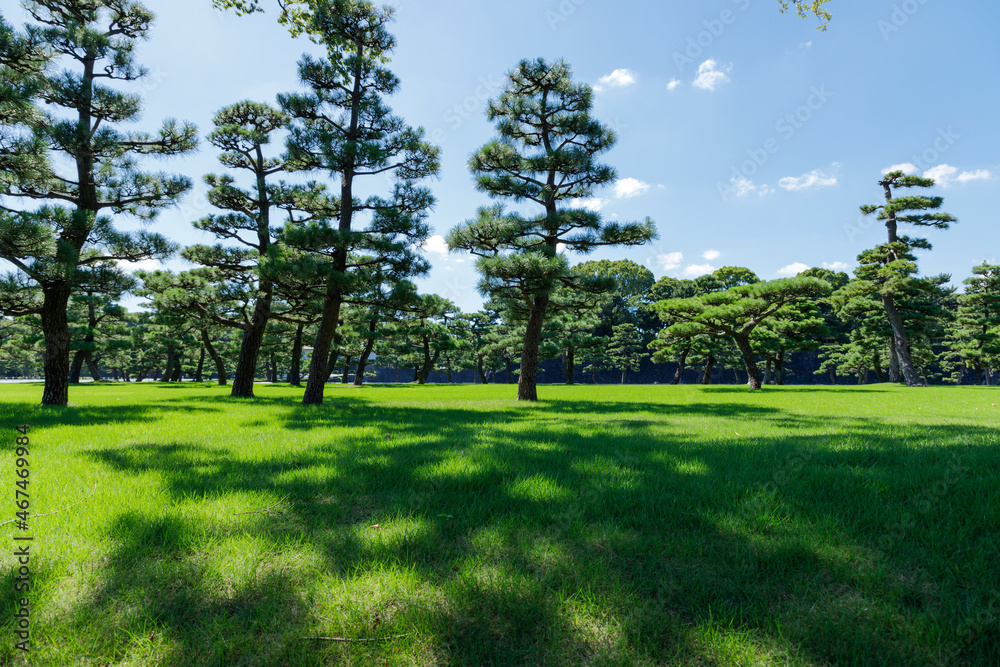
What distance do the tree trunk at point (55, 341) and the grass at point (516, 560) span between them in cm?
768

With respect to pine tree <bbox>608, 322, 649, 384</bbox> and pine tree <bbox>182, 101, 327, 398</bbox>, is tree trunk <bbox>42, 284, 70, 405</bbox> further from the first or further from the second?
pine tree <bbox>608, 322, 649, 384</bbox>

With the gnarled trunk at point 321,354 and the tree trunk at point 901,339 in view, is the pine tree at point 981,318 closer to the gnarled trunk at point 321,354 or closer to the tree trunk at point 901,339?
the tree trunk at point 901,339

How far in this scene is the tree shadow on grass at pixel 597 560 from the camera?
5.16 feet

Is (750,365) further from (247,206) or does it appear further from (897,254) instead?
(247,206)

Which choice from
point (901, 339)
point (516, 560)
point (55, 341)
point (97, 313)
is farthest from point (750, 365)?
point (97, 313)

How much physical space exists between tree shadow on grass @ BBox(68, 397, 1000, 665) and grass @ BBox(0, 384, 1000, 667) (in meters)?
0.01

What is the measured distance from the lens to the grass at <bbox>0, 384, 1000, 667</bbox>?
5.12ft

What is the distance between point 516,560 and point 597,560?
1.33 feet

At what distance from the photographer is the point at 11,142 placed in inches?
300

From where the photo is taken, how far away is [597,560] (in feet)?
6.91

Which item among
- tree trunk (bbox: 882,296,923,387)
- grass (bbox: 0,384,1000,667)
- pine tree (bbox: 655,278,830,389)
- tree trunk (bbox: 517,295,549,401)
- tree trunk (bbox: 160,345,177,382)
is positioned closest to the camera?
grass (bbox: 0,384,1000,667)

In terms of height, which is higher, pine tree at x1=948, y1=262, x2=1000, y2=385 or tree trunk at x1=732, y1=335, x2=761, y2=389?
pine tree at x1=948, y1=262, x2=1000, y2=385

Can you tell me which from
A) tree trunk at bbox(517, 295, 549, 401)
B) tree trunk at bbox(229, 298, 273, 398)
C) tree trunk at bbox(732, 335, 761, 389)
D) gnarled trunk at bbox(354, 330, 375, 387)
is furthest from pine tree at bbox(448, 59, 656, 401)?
gnarled trunk at bbox(354, 330, 375, 387)

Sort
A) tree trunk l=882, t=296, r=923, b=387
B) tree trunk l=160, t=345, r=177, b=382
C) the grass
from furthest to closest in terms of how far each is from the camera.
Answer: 1. tree trunk l=160, t=345, r=177, b=382
2. tree trunk l=882, t=296, r=923, b=387
3. the grass
